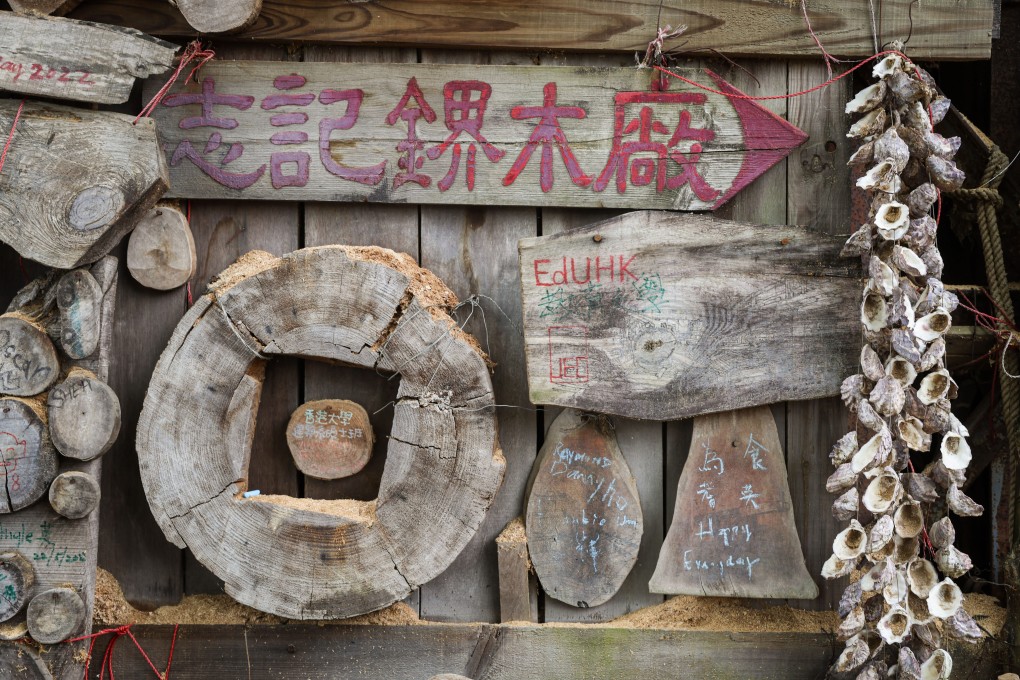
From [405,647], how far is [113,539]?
0.82 metres

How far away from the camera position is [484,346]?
2191 mm

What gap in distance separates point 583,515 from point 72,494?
3.98 feet

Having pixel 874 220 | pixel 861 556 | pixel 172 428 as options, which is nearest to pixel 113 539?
pixel 172 428

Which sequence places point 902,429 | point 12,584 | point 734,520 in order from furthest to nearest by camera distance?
point 734,520
point 12,584
point 902,429

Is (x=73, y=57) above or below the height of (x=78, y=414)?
above

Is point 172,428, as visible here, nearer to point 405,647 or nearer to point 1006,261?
point 405,647

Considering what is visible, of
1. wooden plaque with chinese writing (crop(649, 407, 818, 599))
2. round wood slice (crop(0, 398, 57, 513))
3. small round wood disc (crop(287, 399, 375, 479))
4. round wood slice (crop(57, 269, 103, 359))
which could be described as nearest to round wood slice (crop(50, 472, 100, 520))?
round wood slice (crop(0, 398, 57, 513))

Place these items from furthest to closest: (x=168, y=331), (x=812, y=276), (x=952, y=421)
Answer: (x=168, y=331)
(x=812, y=276)
(x=952, y=421)

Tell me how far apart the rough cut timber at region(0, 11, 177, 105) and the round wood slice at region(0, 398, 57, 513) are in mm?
728

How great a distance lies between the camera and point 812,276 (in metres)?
2.08

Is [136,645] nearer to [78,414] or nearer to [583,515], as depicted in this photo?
[78,414]

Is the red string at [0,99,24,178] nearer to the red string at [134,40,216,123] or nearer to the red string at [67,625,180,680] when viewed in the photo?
the red string at [134,40,216,123]

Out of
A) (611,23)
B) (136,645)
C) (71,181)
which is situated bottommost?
(136,645)

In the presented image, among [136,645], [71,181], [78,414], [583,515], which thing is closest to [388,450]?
[583,515]
